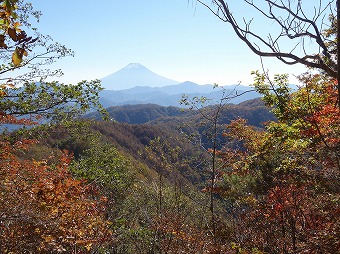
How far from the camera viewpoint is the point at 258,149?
13.8m

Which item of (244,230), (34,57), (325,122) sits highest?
(34,57)

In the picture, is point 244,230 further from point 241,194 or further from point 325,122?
point 325,122

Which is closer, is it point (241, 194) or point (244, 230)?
point (244, 230)

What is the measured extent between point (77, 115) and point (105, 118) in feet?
4.26

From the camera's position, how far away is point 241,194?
16.5m

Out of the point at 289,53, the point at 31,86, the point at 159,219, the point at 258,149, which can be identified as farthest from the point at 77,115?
the point at 289,53

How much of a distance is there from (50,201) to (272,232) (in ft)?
30.9

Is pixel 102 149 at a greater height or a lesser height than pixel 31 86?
lesser

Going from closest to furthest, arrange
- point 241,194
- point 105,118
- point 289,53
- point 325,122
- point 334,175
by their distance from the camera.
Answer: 1. point 289,53
2. point 334,175
3. point 325,122
4. point 105,118
5. point 241,194

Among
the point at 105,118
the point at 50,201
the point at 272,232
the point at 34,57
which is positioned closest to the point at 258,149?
the point at 272,232

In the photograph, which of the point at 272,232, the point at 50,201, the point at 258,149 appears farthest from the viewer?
the point at 258,149

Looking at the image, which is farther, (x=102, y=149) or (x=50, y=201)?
(x=102, y=149)

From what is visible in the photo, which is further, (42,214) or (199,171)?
(199,171)

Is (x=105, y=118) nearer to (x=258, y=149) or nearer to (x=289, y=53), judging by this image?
(x=258, y=149)
